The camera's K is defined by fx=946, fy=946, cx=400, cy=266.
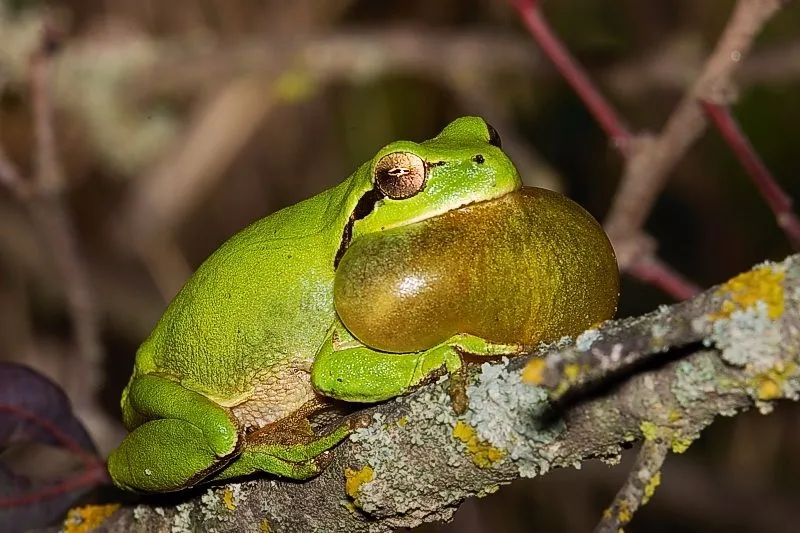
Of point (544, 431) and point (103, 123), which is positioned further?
point (103, 123)

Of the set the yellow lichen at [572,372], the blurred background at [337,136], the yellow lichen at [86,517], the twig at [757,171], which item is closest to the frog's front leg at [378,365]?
the yellow lichen at [572,372]

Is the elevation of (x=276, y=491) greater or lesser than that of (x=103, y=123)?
lesser

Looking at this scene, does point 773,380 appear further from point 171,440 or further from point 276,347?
point 171,440

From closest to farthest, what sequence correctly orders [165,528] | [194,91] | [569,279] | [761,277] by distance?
[761,277], [569,279], [165,528], [194,91]

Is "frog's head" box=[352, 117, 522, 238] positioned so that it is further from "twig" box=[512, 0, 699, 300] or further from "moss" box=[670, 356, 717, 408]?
"twig" box=[512, 0, 699, 300]

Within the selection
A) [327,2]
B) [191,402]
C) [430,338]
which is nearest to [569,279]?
[430,338]

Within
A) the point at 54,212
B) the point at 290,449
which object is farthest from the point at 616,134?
the point at 54,212

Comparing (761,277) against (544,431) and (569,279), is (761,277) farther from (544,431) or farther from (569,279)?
(569,279)
